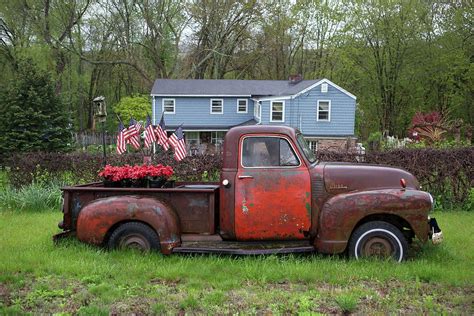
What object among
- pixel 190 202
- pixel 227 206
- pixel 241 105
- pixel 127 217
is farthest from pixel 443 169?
pixel 241 105

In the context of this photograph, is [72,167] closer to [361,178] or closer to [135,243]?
[135,243]

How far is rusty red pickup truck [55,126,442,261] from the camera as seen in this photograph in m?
5.81

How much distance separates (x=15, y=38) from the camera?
114 feet

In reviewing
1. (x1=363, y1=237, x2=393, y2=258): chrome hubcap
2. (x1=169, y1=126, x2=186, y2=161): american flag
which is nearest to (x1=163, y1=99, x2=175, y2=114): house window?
(x1=169, y1=126, x2=186, y2=161): american flag

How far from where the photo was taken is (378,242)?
5.90 m

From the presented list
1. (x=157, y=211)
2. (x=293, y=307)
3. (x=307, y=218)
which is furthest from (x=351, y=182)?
(x=157, y=211)

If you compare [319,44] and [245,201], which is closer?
[245,201]

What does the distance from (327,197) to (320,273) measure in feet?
3.67

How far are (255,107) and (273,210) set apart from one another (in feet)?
90.0

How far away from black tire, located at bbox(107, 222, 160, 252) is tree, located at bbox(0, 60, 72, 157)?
12873 millimetres

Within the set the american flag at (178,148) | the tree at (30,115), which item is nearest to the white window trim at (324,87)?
the tree at (30,115)

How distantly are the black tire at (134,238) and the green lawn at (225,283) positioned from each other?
0.18m

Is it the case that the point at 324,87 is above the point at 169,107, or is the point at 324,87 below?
above

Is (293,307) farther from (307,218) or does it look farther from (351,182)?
(351,182)
